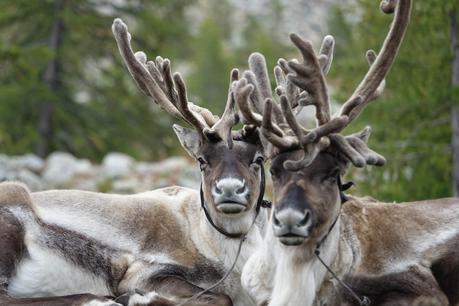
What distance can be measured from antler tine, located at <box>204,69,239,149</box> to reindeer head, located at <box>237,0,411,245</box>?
1.01m

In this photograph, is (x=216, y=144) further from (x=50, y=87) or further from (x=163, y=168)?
(x=50, y=87)

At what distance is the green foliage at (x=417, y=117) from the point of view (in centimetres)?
1484

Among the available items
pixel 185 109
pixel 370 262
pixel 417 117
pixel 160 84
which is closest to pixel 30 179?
pixel 417 117

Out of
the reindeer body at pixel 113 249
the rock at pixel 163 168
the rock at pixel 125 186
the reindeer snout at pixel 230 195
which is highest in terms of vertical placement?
the reindeer snout at pixel 230 195

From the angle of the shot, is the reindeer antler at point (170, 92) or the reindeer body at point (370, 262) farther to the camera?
the reindeer antler at point (170, 92)

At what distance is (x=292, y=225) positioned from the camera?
6578mm

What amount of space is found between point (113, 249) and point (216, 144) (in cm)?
137

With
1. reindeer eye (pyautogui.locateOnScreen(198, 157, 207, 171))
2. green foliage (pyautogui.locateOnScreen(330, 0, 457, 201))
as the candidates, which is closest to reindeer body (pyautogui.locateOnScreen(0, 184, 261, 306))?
reindeer eye (pyautogui.locateOnScreen(198, 157, 207, 171))

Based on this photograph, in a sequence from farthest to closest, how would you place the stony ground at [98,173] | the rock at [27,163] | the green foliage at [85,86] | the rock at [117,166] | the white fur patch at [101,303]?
the green foliage at [85,86] < the rock at [117,166] < the rock at [27,163] < the stony ground at [98,173] < the white fur patch at [101,303]

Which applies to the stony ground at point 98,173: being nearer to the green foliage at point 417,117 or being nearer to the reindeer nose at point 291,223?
the green foliage at point 417,117

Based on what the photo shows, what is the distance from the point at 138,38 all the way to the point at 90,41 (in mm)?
1525

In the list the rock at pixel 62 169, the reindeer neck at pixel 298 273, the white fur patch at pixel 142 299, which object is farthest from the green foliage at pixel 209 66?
the reindeer neck at pixel 298 273

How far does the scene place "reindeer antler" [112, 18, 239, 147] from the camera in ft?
28.2

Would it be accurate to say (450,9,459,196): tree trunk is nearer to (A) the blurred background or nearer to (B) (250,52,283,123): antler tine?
(A) the blurred background
